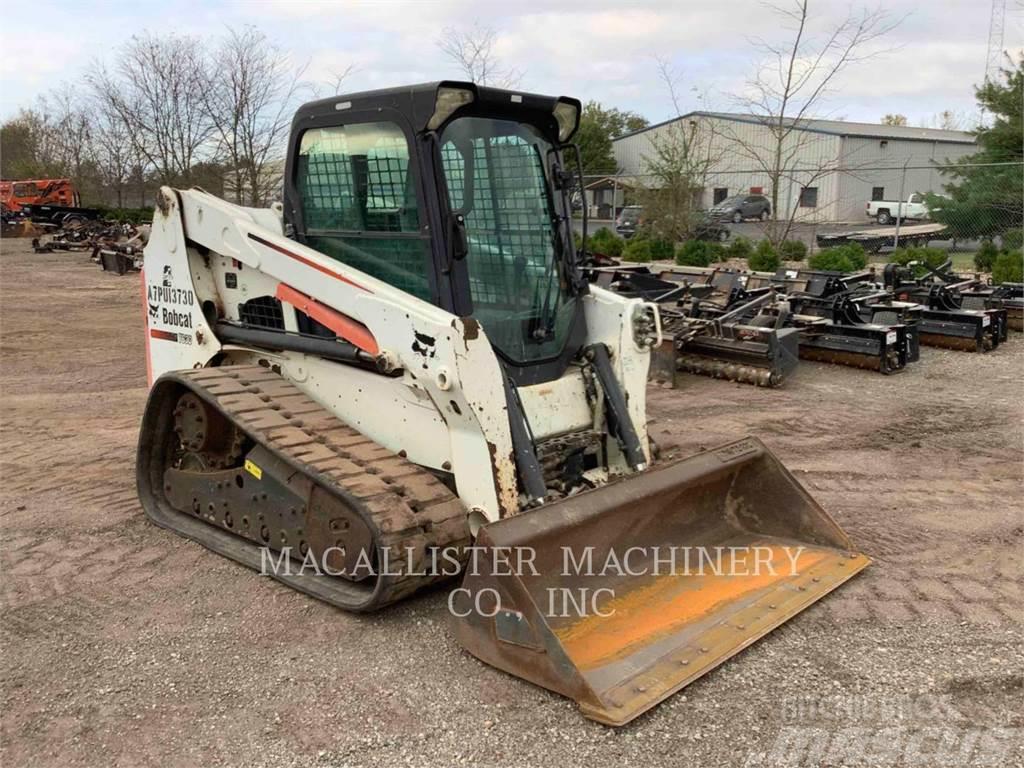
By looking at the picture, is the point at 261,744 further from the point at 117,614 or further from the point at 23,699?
the point at 117,614

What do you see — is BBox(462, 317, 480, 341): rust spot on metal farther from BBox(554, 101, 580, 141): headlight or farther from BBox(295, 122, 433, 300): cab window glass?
BBox(554, 101, 580, 141): headlight

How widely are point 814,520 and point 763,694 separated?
136cm

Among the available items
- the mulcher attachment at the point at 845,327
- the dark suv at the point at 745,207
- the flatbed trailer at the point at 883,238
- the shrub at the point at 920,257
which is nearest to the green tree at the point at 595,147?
the dark suv at the point at 745,207

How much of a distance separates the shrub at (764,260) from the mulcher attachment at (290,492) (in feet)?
42.6

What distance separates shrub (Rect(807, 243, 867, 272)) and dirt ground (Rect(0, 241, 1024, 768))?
9.22m

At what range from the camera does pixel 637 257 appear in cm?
1859

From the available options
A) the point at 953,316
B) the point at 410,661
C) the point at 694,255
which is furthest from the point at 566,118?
the point at 694,255

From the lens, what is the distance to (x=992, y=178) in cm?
2036

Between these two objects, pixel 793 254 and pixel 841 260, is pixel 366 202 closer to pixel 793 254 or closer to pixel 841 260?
pixel 841 260

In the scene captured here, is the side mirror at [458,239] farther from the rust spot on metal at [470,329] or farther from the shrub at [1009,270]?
the shrub at [1009,270]

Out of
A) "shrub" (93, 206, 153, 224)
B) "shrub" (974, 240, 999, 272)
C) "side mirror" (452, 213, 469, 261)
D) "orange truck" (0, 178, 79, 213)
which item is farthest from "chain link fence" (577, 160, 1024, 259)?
"orange truck" (0, 178, 79, 213)

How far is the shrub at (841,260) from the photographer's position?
14648 millimetres

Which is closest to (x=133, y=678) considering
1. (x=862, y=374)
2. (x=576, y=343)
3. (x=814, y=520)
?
(x=576, y=343)

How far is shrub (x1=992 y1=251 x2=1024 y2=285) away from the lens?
14.2m
